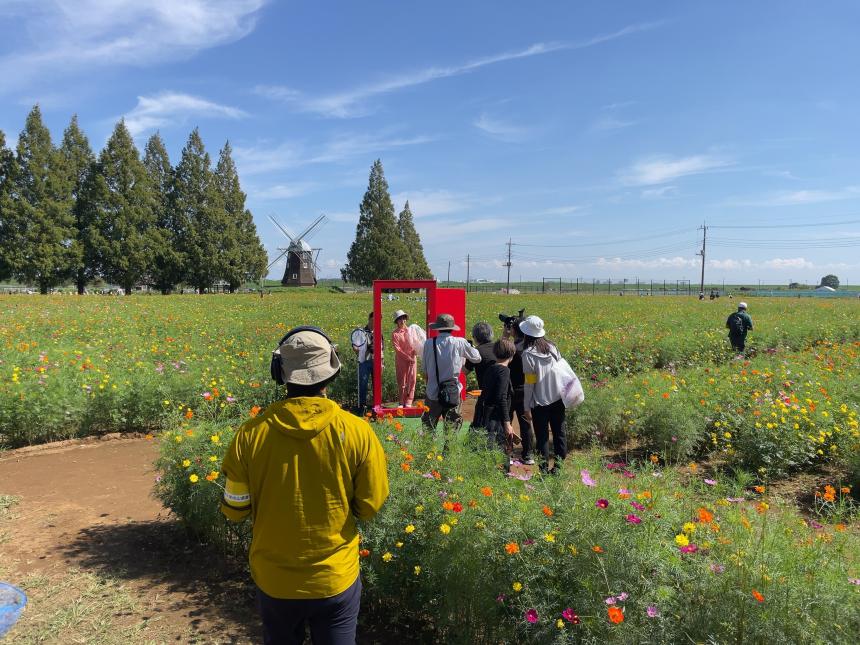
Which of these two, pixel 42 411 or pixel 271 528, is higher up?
pixel 271 528

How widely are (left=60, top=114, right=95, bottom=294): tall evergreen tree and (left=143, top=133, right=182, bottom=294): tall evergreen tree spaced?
16.7 ft

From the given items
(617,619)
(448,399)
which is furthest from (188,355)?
(617,619)

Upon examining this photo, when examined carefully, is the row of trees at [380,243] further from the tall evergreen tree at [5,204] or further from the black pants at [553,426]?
the black pants at [553,426]

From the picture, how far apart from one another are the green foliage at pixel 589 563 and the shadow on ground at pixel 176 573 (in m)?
0.85

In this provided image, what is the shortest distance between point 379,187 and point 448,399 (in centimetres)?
6283

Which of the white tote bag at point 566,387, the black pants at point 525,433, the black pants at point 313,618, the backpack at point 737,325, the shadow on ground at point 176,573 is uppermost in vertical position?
the backpack at point 737,325

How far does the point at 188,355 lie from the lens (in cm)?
973

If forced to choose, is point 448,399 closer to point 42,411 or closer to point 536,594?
point 536,594

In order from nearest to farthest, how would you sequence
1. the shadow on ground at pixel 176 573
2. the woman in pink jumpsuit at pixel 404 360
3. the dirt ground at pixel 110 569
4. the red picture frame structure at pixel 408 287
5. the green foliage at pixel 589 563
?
the green foliage at pixel 589 563
the dirt ground at pixel 110 569
the shadow on ground at pixel 176 573
the red picture frame structure at pixel 408 287
the woman in pink jumpsuit at pixel 404 360

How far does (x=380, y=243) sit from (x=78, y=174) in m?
30.6

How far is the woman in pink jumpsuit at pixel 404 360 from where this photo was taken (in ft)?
28.9

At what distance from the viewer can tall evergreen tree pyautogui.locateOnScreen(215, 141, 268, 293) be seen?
173ft

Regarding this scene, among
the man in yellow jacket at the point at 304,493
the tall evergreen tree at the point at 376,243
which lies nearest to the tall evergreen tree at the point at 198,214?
the tall evergreen tree at the point at 376,243

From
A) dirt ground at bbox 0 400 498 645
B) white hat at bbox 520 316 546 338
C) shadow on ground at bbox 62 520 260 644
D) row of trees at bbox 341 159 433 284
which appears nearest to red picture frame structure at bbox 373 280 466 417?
white hat at bbox 520 316 546 338
